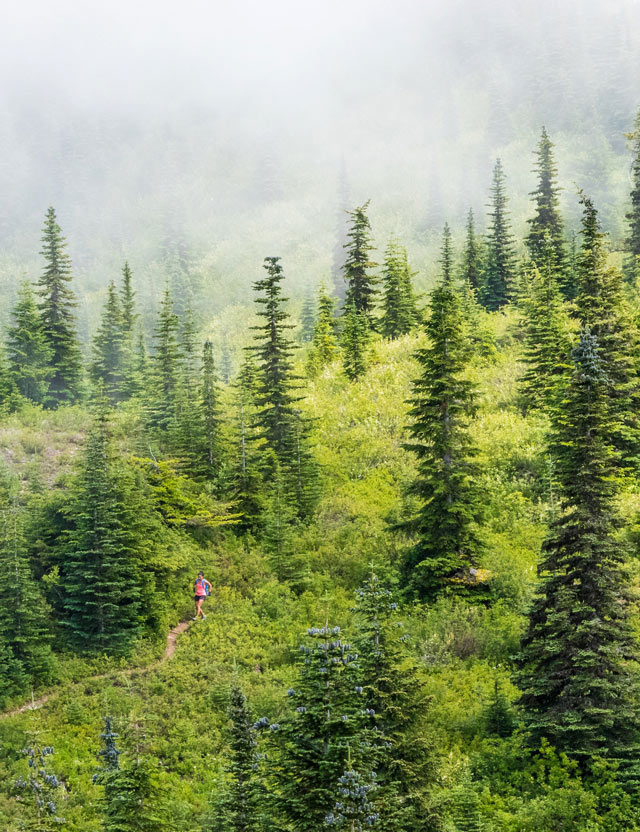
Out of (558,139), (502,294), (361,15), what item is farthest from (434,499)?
(361,15)

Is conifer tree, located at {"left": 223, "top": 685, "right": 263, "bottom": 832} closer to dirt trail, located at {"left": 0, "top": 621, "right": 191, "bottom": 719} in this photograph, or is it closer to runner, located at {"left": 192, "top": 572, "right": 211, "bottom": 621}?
dirt trail, located at {"left": 0, "top": 621, "right": 191, "bottom": 719}

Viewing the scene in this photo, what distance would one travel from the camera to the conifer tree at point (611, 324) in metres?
26.5

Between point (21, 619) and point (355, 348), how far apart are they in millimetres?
24125

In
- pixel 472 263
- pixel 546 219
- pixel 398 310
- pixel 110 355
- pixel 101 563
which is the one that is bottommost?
pixel 101 563

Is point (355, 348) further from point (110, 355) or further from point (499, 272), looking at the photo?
point (499, 272)

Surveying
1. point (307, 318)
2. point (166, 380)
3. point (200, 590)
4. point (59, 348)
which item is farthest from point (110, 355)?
point (307, 318)

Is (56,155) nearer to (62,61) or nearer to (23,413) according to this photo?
(62,61)

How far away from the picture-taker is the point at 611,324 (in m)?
27.4

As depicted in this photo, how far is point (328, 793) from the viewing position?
9070 mm

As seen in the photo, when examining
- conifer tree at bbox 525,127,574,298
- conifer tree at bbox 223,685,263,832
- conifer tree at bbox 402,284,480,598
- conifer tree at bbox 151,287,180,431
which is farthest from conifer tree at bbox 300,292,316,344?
conifer tree at bbox 223,685,263,832

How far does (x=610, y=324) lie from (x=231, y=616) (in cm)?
1658

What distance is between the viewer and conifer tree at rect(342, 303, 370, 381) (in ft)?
129

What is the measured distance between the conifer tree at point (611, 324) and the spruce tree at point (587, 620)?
11820 mm

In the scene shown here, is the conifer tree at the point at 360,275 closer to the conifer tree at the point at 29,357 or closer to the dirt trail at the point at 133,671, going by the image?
the conifer tree at the point at 29,357
